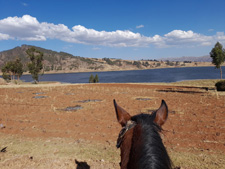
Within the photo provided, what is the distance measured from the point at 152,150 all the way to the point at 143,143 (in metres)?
0.11

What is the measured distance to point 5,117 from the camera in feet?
35.1

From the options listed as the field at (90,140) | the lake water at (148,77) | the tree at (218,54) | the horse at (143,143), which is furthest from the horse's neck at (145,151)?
the lake water at (148,77)

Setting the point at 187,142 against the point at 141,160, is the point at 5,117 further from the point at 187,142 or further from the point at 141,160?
the point at 141,160

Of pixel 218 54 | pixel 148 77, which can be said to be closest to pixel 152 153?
pixel 218 54

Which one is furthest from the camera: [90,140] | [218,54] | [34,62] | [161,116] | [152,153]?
[34,62]

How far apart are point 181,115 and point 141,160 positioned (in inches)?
388

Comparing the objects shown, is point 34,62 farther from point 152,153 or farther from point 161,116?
point 152,153

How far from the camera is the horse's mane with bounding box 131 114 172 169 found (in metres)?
1.33

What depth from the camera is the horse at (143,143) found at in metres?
1.36

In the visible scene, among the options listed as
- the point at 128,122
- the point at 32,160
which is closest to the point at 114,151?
the point at 32,160

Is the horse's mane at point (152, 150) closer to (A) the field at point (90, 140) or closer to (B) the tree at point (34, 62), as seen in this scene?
(A) the field at point (90, 140)

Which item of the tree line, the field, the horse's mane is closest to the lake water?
the tree line

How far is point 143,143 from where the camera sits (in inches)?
58.7

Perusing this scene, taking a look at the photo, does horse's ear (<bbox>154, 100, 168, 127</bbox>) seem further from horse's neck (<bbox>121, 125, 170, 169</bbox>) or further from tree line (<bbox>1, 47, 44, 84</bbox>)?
tree line (<bbox>1, 47, 44, 84</bbox>)
